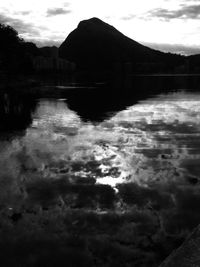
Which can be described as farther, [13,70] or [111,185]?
[13,70]

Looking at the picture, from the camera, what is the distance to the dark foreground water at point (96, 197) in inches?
294

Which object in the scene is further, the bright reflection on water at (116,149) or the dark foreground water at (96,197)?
the bright reflection on water at (116,149)

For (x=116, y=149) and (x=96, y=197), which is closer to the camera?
(x=96, y=197)

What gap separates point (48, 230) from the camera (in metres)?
8.33

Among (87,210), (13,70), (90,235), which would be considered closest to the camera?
(90,235)

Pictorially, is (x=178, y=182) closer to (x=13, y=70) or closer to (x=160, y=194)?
(x=160, y=194)

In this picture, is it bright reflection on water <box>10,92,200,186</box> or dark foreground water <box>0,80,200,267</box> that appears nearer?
dark foreground water <box>0,80,200,267</box>

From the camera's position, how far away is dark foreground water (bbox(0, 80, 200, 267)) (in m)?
7.46

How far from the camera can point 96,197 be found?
10.4 m

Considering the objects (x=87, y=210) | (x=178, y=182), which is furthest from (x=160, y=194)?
(x=87, y=210)

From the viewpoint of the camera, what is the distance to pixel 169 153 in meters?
15.4

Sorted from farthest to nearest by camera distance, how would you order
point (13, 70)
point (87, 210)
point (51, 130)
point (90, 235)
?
point (13, 70) → point (51, 130) → point (87, 210) → point (90, 235)

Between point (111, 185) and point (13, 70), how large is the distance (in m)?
104

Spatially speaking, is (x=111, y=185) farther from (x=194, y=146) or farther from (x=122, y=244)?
(x=194, y=146)
